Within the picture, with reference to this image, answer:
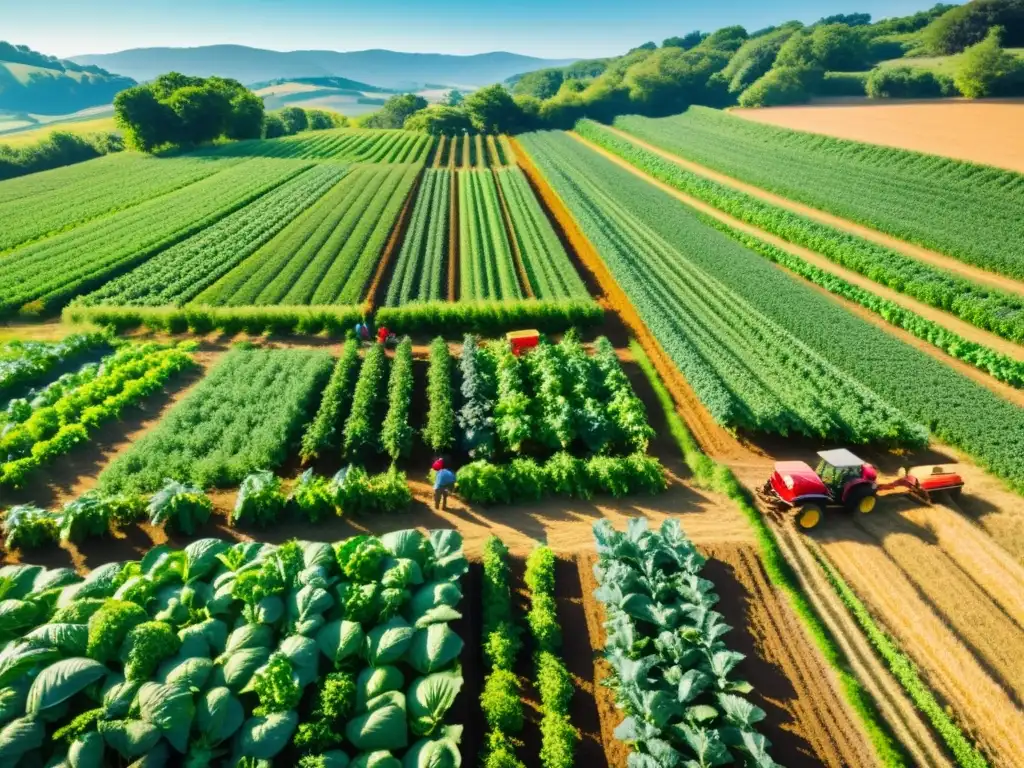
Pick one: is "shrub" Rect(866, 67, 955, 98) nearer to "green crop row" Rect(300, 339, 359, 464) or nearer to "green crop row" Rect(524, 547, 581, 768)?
"green crop row" Rect(300, 339, 359, 464)

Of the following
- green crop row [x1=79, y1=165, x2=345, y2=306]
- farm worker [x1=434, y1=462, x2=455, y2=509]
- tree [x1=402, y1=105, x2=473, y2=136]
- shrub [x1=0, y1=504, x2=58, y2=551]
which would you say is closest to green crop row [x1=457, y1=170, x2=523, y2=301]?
farm worker [x1=434, y1=462, x2=455, y2=509]

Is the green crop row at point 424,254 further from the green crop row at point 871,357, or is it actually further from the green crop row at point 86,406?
the green crop row at point 871,357

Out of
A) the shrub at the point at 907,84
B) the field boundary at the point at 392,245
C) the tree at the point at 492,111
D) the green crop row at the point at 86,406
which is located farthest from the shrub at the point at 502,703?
the shrub at the point at 907,84

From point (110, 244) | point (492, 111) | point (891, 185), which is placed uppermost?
point (492, 111)

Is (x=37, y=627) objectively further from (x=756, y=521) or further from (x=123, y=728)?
(x=756, y=521)

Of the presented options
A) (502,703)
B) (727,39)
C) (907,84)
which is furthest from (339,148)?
(727,39)

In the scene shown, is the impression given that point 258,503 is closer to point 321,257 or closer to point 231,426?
point 231,426

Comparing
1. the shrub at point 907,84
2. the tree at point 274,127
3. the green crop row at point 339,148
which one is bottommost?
the green crop row at point 339,148

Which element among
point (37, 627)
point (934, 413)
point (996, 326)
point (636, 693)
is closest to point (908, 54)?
point (996, 326)
